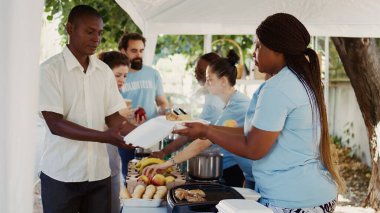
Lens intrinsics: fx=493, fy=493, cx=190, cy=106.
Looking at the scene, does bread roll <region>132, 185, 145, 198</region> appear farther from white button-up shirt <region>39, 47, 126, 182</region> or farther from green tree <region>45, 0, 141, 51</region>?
green tree <region>45, 0, 141, 51</region>

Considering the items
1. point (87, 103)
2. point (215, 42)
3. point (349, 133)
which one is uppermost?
point (215, 42)

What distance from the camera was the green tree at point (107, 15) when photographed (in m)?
5.29

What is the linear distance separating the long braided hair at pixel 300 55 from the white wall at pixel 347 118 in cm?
740

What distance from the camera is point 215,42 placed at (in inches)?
274

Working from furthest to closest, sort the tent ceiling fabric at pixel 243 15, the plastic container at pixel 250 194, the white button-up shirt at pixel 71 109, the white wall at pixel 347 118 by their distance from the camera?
1. the white wall at pixel 347 118
2. the tent ceiling fabric at pixel 243 15
3. the white button-up shirt at pixel 71 109
4. the plastic container at pixel 250 194

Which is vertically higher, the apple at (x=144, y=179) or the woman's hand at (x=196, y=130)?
the woman's hand at (x=196, y=130)

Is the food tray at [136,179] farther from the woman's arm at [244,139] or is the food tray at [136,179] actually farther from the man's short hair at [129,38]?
the man's short hair at [129,38]

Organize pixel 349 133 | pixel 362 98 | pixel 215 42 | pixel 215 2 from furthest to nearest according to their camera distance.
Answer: pixel 349 133, pixel 215 42, pixel 362 98, pixel 215 2

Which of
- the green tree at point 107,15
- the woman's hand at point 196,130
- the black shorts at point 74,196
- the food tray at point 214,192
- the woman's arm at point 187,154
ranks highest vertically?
the green tree at point 107,15

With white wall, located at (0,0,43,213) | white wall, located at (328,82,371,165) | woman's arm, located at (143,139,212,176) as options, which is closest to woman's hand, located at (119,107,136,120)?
woman's arm, located at (143,139,212,176)

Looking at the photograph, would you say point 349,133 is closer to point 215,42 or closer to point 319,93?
point 215,42

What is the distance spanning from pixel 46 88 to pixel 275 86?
1.11 meters

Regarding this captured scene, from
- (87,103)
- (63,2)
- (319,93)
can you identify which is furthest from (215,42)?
(319,93)

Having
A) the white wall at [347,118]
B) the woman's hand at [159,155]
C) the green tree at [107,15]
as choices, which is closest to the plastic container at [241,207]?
the woman's hand at [159,155]
